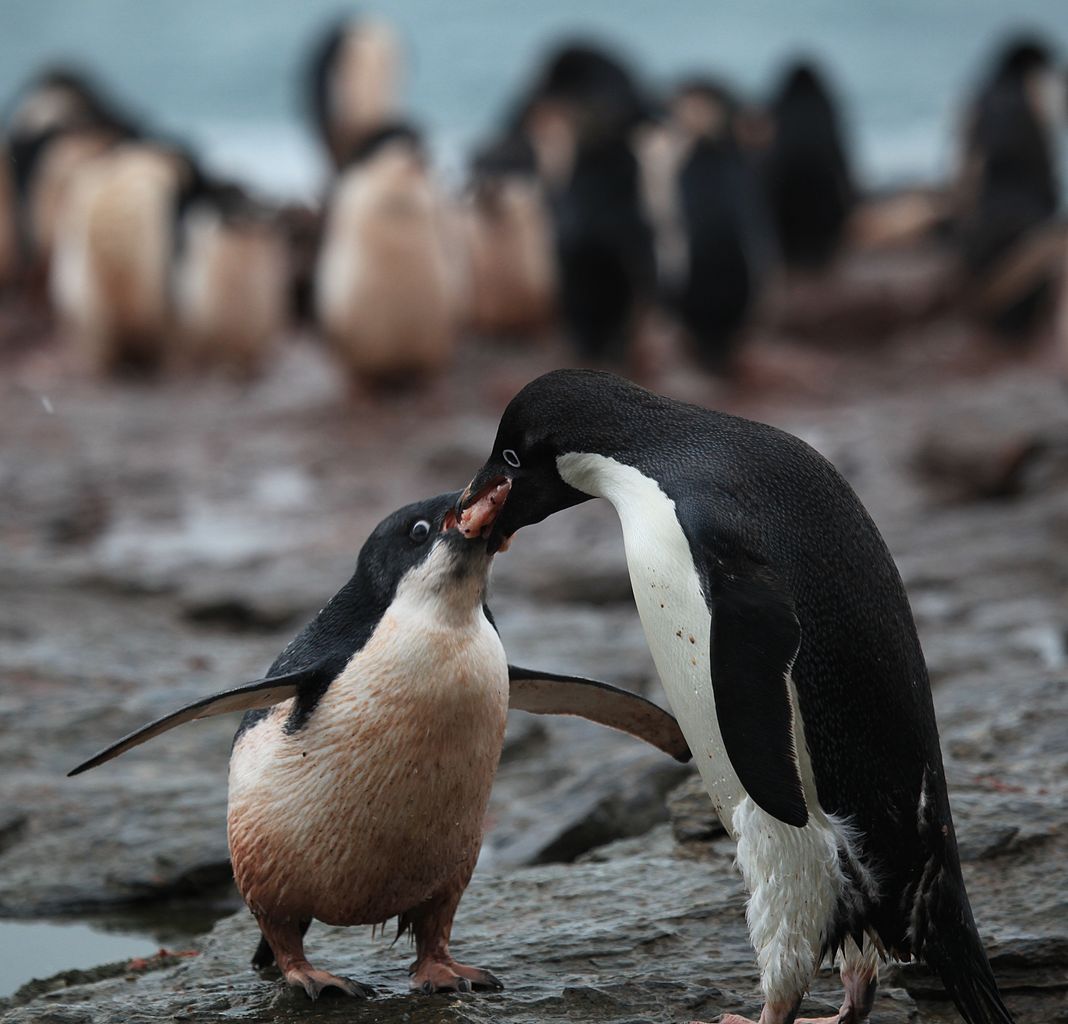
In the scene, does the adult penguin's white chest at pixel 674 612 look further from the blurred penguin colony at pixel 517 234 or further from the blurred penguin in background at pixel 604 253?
the blurred penguin in background at pixel 604 253

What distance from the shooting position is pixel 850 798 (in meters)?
2.75

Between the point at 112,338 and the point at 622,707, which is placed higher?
the point at 112,338

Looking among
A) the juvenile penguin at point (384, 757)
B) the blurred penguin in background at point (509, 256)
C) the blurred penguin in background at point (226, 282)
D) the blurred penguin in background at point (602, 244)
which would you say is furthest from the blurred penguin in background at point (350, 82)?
the juvenile penguin at point (384, 757)

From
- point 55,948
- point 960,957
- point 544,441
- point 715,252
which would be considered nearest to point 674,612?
point 544,441

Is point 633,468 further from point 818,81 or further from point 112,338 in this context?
point 818,81

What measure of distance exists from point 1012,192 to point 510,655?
11.6 meters

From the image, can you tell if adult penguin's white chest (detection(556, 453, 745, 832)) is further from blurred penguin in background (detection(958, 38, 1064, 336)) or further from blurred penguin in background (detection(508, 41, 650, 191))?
blurred penguin in background (detection(508, 41, 650, 191))

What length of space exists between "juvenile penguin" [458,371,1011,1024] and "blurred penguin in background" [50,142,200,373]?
11721mm

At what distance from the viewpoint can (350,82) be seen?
21266 mm

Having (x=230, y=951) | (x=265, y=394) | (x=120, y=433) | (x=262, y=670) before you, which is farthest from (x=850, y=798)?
(x=265, y=394)

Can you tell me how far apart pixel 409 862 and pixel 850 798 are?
2.70ft

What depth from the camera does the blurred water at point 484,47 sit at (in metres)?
54.5

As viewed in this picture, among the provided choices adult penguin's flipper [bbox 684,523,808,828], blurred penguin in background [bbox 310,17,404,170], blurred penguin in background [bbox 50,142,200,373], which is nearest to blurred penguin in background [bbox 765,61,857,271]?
blurred penguin in background [bbox 310,17,404,170]

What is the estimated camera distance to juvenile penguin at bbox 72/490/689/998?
3.05 m
